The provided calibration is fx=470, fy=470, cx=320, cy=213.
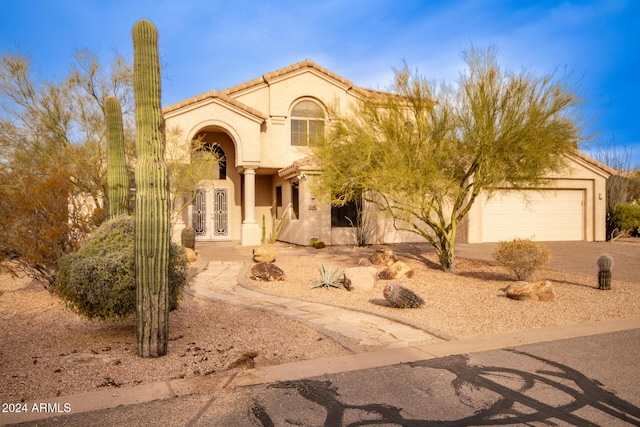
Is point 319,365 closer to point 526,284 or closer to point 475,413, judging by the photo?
point 475,413

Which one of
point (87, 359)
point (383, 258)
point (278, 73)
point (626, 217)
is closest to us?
point (87, 359)

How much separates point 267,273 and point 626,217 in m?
18.1

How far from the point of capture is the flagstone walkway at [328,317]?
5.86 m

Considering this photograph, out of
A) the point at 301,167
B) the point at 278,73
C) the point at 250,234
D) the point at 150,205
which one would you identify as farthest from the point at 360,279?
the point at 278,73

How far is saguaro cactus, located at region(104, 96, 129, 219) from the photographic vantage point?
7210 mm

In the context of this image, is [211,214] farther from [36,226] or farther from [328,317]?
[328,317]

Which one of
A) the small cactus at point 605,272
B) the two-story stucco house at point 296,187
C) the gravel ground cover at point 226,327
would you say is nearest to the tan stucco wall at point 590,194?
the two-story stucco house at point 296,187

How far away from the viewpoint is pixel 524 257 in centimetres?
990

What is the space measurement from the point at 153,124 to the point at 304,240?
1322 centimetres

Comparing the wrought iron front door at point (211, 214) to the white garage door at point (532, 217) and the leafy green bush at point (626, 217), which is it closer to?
the white garage door at point (532, 217)

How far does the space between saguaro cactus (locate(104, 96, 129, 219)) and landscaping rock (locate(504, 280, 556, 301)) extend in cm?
686

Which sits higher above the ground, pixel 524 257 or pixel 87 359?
pixel 524 257

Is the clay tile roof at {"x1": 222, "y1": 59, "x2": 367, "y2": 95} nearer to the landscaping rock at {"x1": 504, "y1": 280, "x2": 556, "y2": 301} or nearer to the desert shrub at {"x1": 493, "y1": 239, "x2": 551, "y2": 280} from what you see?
the desert shrub at {"x1": 493, "y1": 239, "x2": 551, "y2": 280}

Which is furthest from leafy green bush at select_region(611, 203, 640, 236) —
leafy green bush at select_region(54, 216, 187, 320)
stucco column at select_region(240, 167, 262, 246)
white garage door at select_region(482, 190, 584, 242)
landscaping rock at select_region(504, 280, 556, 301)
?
leafy green bush at select_region(54, 216, 187, 320)
